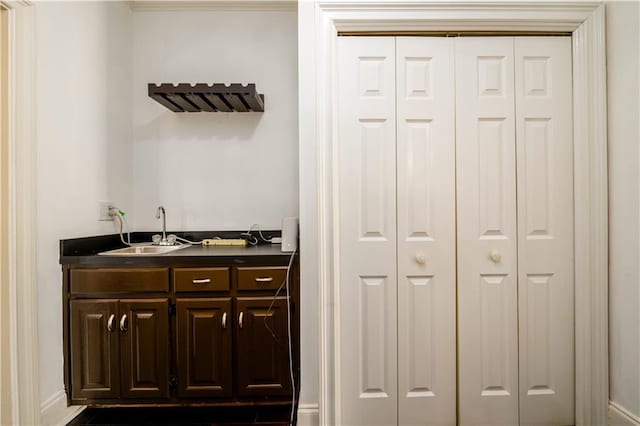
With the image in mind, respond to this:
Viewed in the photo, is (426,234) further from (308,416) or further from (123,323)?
(123,323)

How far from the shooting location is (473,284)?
6.14 ft

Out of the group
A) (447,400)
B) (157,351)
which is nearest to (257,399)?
(157,351)

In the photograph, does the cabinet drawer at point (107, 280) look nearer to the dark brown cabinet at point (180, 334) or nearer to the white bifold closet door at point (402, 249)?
the dark brown cabinet at point (180, 334)

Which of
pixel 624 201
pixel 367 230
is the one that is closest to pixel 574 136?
pixel 624 201

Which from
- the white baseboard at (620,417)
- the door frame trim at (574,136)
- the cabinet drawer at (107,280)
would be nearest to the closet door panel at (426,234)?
the door frame trim at (574,136)

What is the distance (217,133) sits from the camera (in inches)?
108

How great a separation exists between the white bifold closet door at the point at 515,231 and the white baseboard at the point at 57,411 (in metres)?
2.12

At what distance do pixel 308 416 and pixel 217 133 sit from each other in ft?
6.53

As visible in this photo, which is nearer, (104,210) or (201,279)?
(201,279)

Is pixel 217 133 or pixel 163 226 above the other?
pixel 217 133

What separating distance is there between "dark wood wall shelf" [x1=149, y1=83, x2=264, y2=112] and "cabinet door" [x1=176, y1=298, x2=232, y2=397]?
129cm

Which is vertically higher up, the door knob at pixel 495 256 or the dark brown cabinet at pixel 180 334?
the door knob at pixel 495 256

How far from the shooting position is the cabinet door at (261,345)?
2053mm

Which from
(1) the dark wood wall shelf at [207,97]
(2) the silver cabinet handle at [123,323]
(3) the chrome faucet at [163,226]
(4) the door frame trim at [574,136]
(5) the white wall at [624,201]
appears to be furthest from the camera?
(3) the chrome faucet at [163,226]
